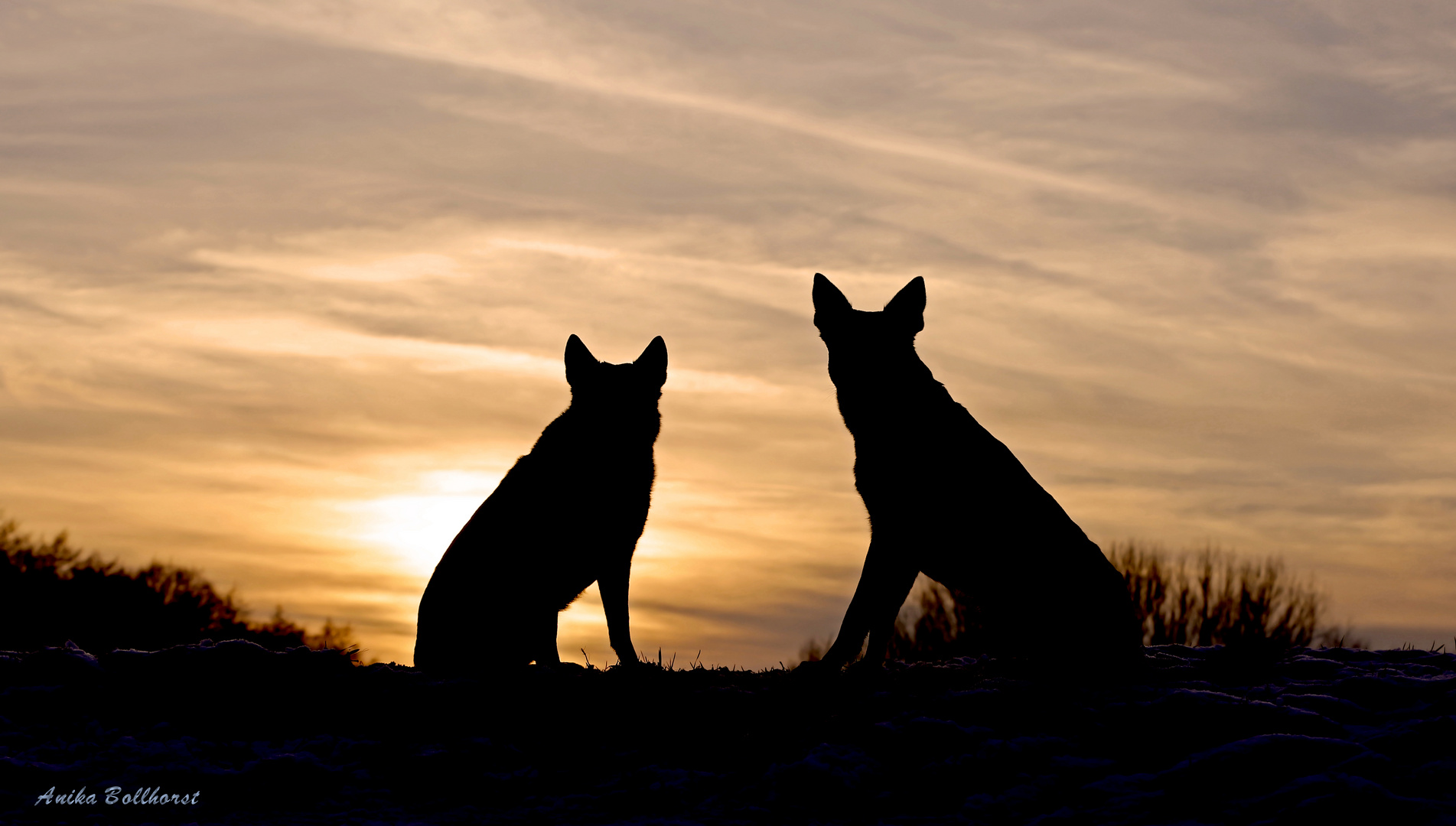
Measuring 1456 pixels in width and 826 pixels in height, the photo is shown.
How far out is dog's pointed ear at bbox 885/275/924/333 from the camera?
26.9 feet

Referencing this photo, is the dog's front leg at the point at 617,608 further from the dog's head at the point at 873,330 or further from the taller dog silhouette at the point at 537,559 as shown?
the dog's head at the point at 873,330

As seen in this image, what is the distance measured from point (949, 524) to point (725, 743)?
6.57ft

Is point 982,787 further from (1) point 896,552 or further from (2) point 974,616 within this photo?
(2) point 974,616

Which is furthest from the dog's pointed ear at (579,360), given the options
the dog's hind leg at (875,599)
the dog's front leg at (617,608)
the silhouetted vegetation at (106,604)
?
the silhouetted vegetation at (106,604)

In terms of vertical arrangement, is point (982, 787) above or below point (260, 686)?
below

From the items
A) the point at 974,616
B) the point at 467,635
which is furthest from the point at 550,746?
the point at 974,616

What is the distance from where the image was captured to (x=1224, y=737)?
21.0ft

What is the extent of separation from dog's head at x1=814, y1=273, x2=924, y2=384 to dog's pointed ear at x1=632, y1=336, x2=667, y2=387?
64.8 inches

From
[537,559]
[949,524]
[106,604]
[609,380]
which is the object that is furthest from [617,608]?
[106,604]

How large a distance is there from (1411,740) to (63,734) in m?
7.60

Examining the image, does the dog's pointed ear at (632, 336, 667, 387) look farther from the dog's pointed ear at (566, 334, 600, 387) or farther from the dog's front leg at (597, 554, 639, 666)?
the dog's front leg at (597, 554, 639, 666)

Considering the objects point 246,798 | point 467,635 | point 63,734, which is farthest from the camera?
point 467,635

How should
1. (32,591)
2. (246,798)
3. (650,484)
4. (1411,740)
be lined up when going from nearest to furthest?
(1411,740) → (246,798) → (650,484) → (32,591)

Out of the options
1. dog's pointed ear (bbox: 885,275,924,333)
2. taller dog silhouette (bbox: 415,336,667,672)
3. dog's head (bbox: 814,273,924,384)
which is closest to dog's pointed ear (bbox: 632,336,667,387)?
taller dog silhouette (bbox: 415,336,667,672)
